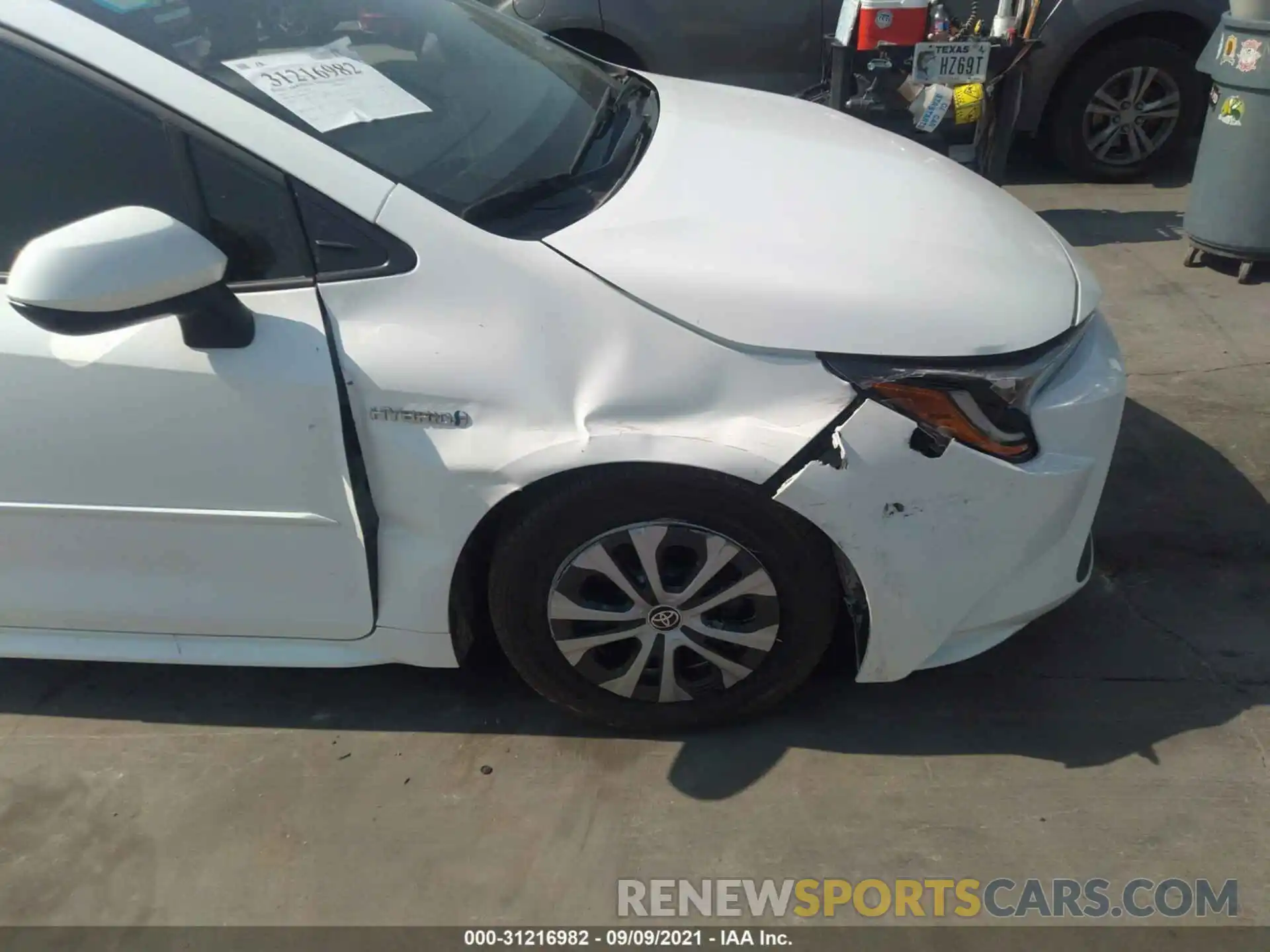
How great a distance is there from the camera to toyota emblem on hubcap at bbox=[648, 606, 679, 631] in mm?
2221

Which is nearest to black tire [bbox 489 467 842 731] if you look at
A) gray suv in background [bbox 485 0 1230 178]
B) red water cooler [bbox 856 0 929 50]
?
red water cooler [bbox 856 0 929 50]

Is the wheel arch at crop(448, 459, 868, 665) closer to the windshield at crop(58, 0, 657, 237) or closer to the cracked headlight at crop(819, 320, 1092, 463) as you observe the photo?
the cracked headlight at crop(819, 320, 1092, 463)

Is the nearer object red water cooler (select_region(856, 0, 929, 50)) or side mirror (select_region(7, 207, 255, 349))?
side mirror (select_region(7, 207, 255, 349))

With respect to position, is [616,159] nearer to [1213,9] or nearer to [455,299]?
[455,299]

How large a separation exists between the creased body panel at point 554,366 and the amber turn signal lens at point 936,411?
0.09 metres

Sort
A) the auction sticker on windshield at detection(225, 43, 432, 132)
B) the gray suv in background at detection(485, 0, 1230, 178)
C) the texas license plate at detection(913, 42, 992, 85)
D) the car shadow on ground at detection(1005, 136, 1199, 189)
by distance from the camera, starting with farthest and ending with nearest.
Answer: the car shadow on ground at detection(1005, 136, 1199, 189)
the gray suv in background at detection(485, 0, 1230, 178)
the texas license plate at detection(913, 42, 992, 85)
the auction sticker on windshield at detection(225, 43, 432, 132)

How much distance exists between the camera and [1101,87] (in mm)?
5648

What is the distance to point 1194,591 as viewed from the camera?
2.82 m

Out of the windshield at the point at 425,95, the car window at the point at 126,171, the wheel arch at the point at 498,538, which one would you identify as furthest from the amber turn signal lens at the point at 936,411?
the car window at the point at 126,171

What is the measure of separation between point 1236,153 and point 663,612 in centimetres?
368

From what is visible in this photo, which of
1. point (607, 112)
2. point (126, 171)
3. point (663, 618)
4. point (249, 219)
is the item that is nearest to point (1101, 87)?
point (607, 112)

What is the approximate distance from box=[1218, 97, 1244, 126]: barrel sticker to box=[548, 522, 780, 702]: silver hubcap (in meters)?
3.56
